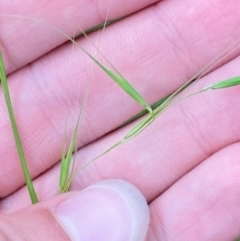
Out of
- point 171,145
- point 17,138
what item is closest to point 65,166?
point 17,138

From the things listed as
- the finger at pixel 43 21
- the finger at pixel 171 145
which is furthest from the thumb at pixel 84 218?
the finger at pixel 43 21

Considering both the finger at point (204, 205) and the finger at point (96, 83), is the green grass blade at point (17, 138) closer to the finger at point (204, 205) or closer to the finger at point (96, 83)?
the finger at point (96, 83)

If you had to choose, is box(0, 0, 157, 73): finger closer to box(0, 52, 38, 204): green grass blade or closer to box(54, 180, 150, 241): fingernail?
box(0, 52, 38, 204): green grass blade

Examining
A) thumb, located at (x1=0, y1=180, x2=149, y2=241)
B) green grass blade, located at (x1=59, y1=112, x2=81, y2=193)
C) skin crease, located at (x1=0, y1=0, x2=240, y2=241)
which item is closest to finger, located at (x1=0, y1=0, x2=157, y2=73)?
skin crease, located at (x1=0, y1=0, x2=240, y2=241)

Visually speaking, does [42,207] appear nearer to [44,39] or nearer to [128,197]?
[128,197]

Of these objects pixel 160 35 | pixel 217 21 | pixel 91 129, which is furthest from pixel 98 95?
pixel 217 21

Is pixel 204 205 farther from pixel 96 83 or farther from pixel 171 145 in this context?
pixel 96 83

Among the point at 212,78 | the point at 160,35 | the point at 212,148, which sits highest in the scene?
the point at 160,35
